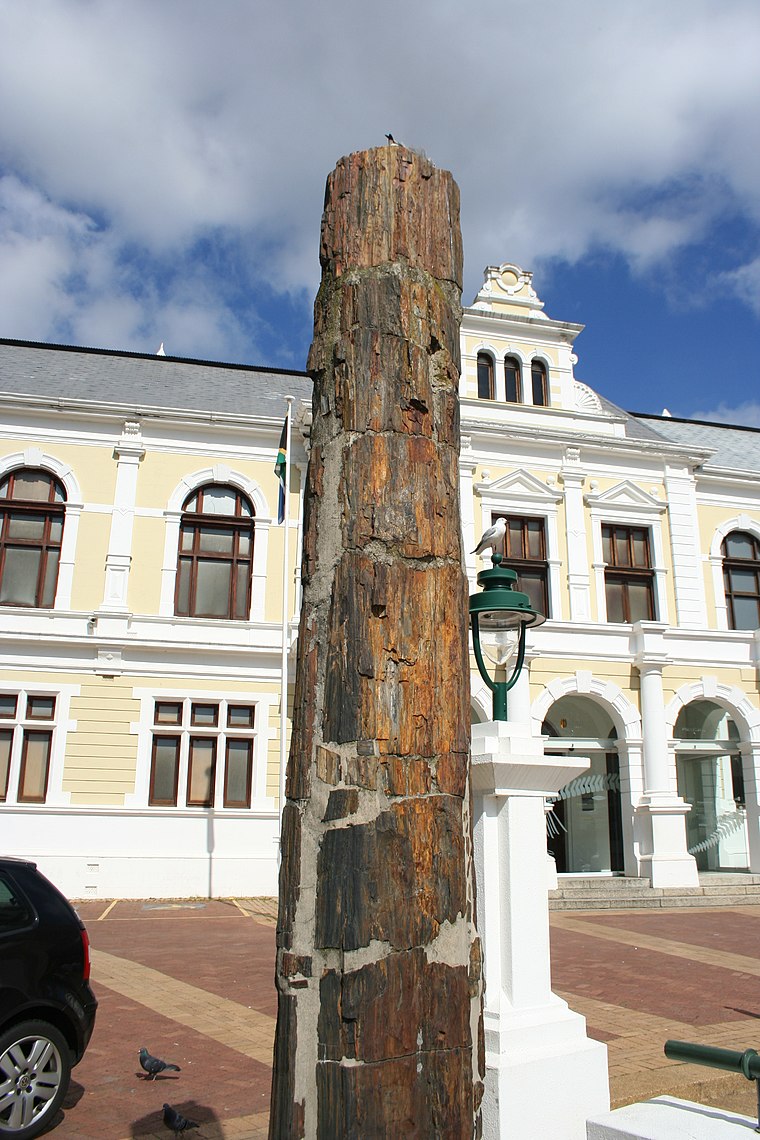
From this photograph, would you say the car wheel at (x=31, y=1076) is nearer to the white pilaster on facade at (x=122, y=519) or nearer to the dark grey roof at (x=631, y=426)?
the white pilaster on facade at (x=122, y=519)

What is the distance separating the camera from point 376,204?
8.39 ft

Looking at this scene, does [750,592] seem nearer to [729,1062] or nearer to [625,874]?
[625,874]

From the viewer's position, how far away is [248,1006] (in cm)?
861

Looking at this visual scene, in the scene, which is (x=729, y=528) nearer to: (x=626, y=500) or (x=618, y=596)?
(x=626, y=500)

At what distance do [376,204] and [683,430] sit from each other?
1094 inches

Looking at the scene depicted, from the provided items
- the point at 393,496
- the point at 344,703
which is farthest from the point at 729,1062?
the point at 393,496

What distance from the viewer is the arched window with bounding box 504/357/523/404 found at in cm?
2300

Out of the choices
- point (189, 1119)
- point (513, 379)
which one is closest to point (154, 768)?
point (513, 379)

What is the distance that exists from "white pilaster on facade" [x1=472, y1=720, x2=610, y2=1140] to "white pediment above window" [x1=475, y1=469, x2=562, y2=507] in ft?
53.2

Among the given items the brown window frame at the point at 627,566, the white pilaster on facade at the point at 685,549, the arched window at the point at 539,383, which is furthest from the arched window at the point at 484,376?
the white pilaster on facade at the point at 685,549

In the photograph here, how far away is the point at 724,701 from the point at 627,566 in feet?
12.6

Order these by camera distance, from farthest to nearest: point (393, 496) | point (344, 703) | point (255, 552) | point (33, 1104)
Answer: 1. point (255, 552)
2. point (33, 1104)
3. point (393, 496)
4. point (344, 703)

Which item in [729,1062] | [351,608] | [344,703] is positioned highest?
[351,608]

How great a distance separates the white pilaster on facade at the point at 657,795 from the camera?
1866 centimetres
